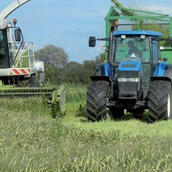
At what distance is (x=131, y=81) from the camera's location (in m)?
9.11

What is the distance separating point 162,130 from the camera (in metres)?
7.80

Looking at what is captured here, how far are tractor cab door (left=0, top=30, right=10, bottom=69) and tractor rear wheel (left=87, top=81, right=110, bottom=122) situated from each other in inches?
257

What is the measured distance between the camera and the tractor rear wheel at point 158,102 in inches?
345

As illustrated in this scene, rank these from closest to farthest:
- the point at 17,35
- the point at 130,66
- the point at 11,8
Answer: the point at 130,66 → the point at 17,35 → the point at 11,8

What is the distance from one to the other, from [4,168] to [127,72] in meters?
5.52

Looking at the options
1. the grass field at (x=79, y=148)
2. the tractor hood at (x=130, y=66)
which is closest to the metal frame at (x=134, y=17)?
the tractor hood at (x=130, y=66)

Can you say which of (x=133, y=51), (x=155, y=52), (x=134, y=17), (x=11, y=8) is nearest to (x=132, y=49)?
(x=133, y=51)

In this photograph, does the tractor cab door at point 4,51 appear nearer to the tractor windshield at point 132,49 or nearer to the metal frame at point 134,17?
the metal frame at point 134,17

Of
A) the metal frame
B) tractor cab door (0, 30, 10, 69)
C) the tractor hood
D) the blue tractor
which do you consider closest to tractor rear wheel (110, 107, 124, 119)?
the blue tractor

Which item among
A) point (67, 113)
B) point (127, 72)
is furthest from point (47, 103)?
point (127, 72)

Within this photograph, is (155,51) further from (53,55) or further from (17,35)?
(53,55)

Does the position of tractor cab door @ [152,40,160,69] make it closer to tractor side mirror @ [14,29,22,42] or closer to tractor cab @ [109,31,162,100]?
tractor cab @ [109,31,162,100]

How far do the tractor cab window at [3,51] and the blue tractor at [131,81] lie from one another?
5.68 m

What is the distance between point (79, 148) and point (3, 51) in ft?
34.8
